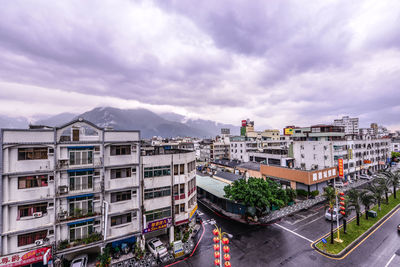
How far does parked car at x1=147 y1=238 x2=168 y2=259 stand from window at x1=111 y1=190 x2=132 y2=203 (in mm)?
7395

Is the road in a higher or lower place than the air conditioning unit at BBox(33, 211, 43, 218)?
lower

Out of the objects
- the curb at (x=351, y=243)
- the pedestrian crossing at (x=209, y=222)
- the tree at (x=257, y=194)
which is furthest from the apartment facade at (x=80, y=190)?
the curb at (x=351, y=243)

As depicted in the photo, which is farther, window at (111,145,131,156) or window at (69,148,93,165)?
window at (111,145,131,156)

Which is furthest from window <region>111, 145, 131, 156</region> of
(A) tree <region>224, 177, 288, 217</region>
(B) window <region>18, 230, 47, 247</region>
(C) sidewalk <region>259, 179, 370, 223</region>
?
(C) sidewalk <region>259, 179, 370, 223</region>

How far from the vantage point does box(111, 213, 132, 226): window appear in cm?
2270

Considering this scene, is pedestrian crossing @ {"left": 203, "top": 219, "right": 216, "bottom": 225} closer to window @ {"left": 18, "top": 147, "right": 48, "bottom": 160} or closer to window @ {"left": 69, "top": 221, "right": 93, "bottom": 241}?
window @ {"left": 69, "top": 221, "right": 93, "bottom": 241}

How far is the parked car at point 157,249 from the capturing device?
75.0 feet

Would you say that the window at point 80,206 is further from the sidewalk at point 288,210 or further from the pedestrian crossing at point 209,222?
the sidewalk at point 288,210

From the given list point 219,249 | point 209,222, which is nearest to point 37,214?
point 219,249

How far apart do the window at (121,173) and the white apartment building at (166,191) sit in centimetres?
191

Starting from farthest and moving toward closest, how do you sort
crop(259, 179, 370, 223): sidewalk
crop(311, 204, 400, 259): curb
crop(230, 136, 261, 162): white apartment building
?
1. crop(230, 136, 261, 162): white apartment building
2. crop(259, 179, 370, 223): sidewalk
3. crop(311, 204, 400, 259): curb

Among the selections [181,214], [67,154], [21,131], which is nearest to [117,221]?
[181,214]

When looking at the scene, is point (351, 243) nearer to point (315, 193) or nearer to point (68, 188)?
point (315, 193)

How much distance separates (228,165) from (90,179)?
52.0 meters
